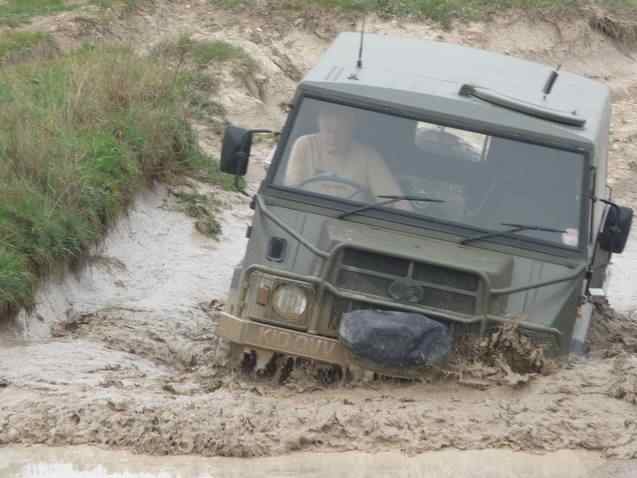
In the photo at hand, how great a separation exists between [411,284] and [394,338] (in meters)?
0.40

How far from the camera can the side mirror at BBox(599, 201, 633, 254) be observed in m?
7.41

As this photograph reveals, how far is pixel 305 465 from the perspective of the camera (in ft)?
19.7

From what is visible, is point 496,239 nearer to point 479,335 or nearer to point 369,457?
point 479,335

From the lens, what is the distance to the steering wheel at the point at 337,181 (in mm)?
7137

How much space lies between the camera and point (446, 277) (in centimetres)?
673

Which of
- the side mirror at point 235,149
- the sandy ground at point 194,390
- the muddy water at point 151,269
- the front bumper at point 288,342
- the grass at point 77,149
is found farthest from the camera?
the muddy water at point 151,269

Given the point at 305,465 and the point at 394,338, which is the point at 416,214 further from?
the point at 305,465

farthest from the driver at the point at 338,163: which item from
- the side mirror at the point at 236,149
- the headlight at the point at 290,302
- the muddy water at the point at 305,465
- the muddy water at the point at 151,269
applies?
the muddy water at the point at 151,269

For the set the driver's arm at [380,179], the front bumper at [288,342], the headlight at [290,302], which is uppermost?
the driver's arm at [380,179]

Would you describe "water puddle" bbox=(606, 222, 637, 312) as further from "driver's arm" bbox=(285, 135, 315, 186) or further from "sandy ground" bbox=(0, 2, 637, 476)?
"driver's arm" bbox=(285, 135, 315, 186)

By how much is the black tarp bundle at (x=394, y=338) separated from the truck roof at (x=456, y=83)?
4.19ft

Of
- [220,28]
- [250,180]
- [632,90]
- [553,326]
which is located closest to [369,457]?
[553,326]

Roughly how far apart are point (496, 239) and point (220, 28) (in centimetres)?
1041

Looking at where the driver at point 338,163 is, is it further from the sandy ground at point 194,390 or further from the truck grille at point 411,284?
the sandy ground at point 194,390
